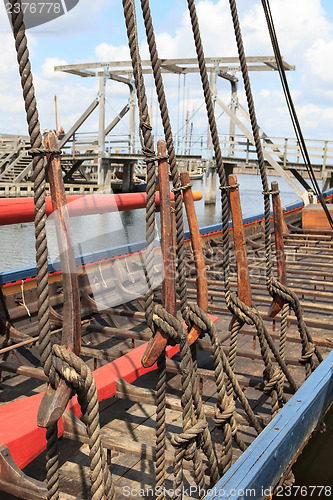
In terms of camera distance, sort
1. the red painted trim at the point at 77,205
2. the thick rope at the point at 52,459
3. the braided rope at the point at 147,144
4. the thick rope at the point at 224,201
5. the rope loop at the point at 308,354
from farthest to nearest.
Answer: the red painted trim at the point at 77,205 < the rope loop at the point at 308,354 < the thick rope at the point at 224,201 < the braided rope at the point at 147,144 < the thick rope at the point at 52,459

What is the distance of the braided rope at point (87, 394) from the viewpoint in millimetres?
1720

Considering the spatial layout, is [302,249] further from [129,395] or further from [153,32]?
[153,32]

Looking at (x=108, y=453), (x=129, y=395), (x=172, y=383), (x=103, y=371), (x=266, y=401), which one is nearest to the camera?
(x=108, y=453)

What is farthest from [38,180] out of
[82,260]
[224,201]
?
[82,260]

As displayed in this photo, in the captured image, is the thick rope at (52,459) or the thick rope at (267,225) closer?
the thick rope at (52,459)

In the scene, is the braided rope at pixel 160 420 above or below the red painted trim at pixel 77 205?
below

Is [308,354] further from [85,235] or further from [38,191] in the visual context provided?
[85,235]

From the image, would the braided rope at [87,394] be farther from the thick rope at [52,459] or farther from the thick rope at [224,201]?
the thick rope at [224,201]

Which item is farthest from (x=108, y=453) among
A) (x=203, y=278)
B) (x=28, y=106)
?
(x=28, y=106)

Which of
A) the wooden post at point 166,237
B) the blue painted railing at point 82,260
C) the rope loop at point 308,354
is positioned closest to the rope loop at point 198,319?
the wooden post at point 166,237

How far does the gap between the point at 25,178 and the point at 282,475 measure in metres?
31.2

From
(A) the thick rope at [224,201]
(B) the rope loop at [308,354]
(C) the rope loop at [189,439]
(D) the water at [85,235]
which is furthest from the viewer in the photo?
(D) the water at [85,235]

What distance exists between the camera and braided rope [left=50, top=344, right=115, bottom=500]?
1.72m

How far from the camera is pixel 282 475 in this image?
2.60 m
